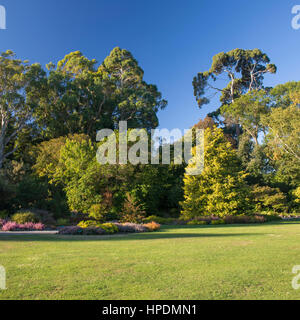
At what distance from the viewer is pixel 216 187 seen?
20.8 meters

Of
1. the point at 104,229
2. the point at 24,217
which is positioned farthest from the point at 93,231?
the point at 24,217

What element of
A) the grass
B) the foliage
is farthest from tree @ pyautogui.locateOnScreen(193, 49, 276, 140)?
the grass

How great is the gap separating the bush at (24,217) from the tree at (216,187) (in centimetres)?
1120

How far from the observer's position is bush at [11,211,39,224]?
48.4 feet

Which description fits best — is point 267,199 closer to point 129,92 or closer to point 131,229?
point 131,229

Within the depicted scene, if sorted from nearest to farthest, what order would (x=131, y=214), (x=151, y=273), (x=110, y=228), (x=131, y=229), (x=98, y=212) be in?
(x=151, y=273) < (x=110, y=228) < (x=131, y=229) < (x=98, y=212) < (x=131, y=214)

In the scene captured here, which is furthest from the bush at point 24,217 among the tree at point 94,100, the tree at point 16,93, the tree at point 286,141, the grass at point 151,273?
the tree at point 286,141

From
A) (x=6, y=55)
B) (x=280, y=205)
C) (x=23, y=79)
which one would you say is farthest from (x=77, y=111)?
(x=280, y=205)

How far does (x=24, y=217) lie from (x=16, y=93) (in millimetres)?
22851

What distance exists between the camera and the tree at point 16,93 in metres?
32.2

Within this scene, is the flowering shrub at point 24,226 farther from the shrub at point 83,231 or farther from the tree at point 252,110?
the tree at point 252,110
